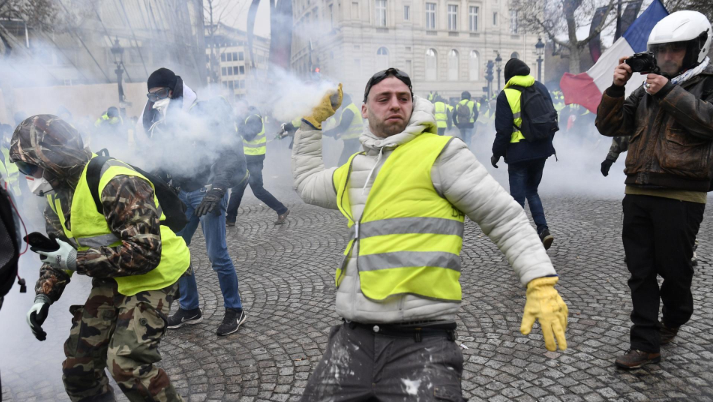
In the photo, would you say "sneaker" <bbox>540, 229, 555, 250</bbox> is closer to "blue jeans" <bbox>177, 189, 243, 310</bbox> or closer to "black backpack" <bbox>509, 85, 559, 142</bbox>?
"black backpack" <bbox>509, 85, 559, 142</bbox>

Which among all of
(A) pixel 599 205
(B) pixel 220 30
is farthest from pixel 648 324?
(B) pixel 220 30

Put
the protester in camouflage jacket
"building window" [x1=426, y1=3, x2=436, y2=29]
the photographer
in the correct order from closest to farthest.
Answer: the protester in camouflage jacket, the photographer, "building window" [x1=426, y1=3, x2=436, y2=29]

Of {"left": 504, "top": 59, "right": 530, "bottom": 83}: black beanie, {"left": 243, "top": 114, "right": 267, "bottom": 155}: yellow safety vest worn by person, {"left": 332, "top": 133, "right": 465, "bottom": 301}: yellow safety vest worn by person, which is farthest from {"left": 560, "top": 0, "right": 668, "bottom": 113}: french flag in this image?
{"left": 332, "top": 133, "right": 465, "bottom": 301}: yellow safety vest worn by person

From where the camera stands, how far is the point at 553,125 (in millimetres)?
5344

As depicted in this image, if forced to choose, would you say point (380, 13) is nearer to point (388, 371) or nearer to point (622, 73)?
point (622, 73)

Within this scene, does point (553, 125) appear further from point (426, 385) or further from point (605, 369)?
point (426, 385)

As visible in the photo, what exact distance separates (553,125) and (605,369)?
9.40 feet

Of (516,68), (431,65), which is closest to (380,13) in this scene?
(516,68)

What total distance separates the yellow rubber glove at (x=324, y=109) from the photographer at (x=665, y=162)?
1.65 metres

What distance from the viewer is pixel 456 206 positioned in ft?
6.47

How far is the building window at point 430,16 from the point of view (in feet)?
94.5

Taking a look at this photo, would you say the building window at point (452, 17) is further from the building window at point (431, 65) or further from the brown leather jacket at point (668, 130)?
the brown leather jacket at point (668, 130)

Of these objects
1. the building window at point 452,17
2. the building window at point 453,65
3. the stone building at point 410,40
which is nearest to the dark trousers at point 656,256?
the stone building at point 410,40

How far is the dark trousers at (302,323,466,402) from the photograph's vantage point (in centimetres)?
178
